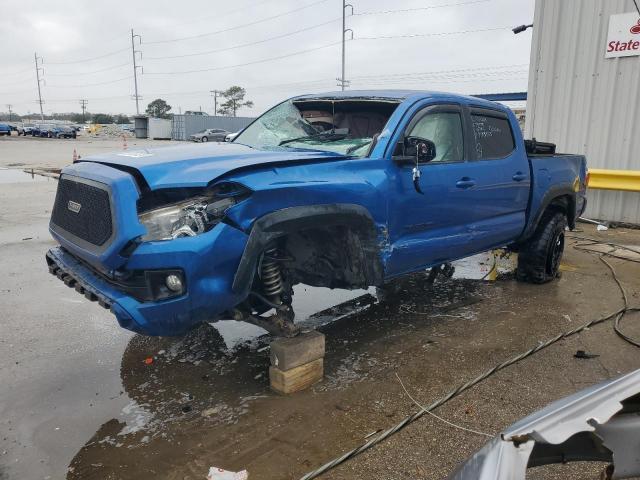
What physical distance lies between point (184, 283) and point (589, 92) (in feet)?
31.0

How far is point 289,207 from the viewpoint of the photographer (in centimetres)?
322

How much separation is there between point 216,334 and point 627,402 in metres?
3.42

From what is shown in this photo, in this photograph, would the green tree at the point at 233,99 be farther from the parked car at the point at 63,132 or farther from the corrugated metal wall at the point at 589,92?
the corrugated metal wall at the point at 589,92

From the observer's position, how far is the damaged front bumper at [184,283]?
286 cm

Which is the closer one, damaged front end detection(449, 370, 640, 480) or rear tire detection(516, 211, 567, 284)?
damaged front end detection(449, 370, 640, 480)

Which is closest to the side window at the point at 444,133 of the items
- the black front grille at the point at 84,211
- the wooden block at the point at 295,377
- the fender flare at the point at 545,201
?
the fender flare at the point at 545,201

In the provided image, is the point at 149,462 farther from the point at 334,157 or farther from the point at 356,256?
the point at 334,157

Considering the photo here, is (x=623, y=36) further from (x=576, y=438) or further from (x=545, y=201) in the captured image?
(x=576, y=438)

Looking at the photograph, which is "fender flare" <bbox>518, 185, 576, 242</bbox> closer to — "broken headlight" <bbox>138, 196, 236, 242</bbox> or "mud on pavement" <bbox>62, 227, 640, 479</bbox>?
"mud on pavement" <bbox>62, 227, 640, 479</bbox>

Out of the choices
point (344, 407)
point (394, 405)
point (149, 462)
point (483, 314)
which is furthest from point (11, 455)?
point (483, 314)

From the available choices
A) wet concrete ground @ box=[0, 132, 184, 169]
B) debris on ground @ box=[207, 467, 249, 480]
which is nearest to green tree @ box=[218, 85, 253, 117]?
wet concrete ground @ box=[0, 132, 184, 169]

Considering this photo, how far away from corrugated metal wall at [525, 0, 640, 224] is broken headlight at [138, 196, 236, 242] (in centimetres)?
896

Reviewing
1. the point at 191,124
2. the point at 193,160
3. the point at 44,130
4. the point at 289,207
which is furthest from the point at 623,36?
the point at 44,130

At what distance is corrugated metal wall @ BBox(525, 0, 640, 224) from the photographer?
945 centimetres
